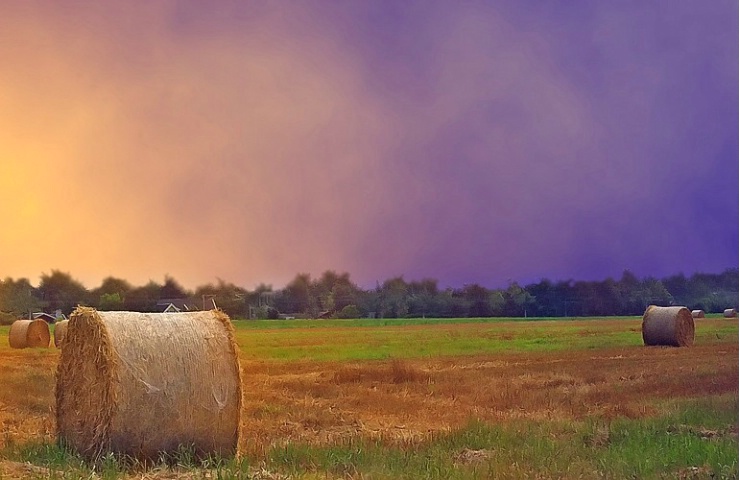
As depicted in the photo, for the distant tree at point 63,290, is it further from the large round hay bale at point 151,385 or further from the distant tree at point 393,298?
the distant tree at point 393,298

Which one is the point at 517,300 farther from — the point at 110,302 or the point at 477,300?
the point at 110,302

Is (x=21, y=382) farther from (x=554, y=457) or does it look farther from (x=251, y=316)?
(x=554, y=457)

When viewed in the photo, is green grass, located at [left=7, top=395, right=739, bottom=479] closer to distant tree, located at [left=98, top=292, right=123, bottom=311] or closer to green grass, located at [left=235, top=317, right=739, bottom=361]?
distant tree, located at [left=98, top=292, right=123, bottom=311]

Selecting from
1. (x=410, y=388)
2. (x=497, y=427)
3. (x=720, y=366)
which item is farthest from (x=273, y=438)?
(x=720, y=366)

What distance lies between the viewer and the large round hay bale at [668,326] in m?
20.6

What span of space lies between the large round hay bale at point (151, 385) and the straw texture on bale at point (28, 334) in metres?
12.2

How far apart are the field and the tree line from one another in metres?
0.40

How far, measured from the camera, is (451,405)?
11.4 m

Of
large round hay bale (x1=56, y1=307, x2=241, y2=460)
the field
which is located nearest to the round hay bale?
large round hay bale (x1=56, y1=307, x2=241, y2=460)

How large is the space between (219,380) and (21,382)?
7.21 meters

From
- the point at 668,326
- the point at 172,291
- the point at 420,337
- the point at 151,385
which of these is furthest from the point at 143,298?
the point at 668,326

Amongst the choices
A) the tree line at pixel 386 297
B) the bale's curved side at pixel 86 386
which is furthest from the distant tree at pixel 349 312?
the bale's curved side at pixel 86 386

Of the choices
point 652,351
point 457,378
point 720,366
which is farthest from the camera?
point 652,351

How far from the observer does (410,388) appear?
43.4ft
